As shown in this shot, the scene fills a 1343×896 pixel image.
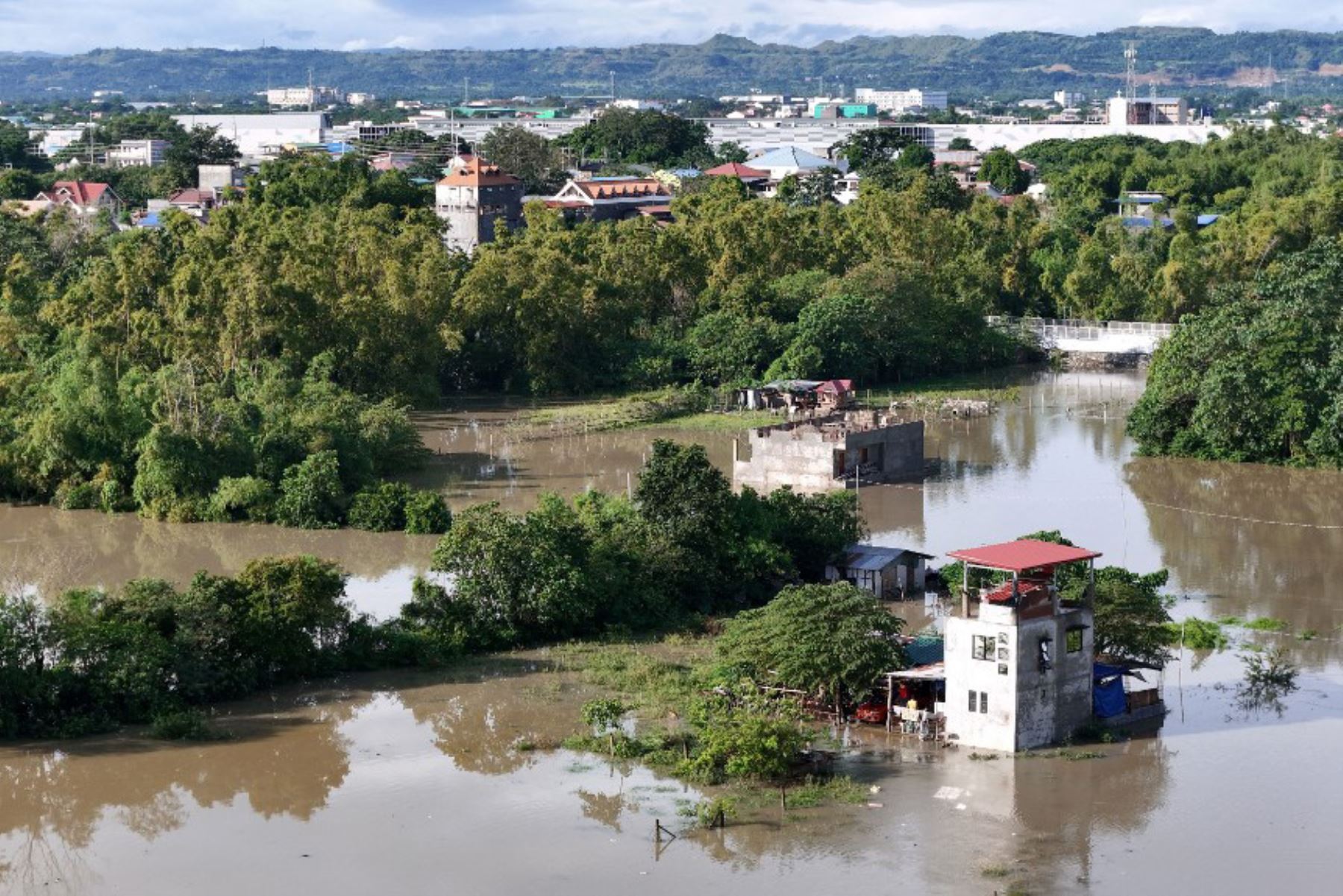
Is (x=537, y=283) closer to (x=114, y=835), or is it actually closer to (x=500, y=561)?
(x=500, y=561)

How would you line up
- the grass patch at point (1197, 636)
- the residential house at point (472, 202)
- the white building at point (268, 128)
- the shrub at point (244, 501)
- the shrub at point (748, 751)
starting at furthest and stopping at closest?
the white building at point (268, 128) < the residential house at point (472, 202) < the shrub at point (244, 501) < the grass patch at point (1197, 636) < the shrub at point (748, 751)

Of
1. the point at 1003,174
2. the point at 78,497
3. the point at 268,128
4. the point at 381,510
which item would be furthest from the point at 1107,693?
the point at 268,128

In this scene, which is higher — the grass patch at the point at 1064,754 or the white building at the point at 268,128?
the white building at the point at 268,128

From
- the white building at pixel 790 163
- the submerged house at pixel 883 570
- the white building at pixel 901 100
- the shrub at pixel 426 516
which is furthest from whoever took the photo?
the white building at pixel 901 100

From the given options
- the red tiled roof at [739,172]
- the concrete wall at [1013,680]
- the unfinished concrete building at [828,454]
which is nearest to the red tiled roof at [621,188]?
the red tiled roof at [739,172]

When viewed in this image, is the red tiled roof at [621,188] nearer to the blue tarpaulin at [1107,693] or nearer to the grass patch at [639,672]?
the grass patch at [639,672]

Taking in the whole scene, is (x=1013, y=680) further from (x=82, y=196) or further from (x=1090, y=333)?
(x=82, y=196)
